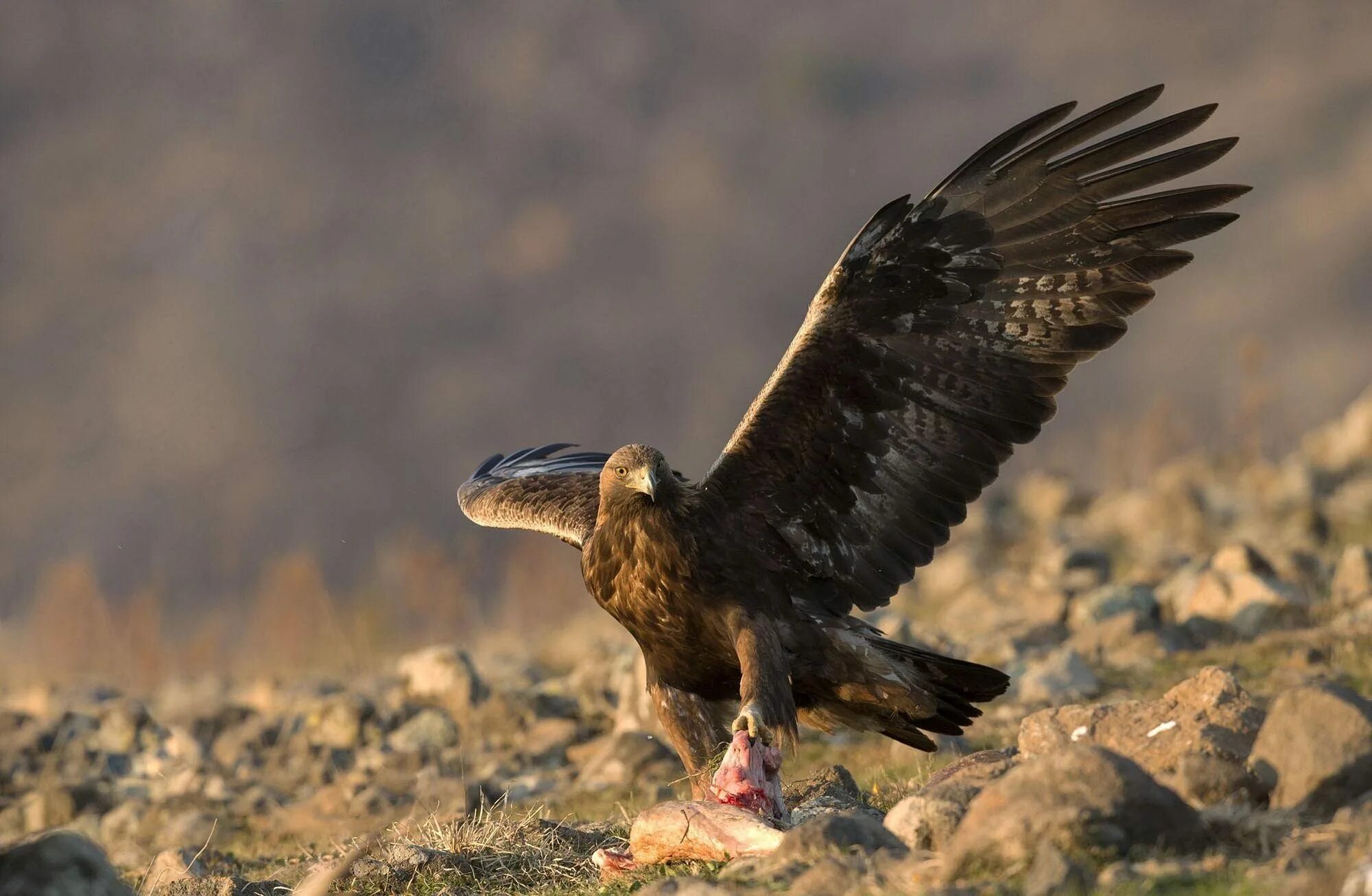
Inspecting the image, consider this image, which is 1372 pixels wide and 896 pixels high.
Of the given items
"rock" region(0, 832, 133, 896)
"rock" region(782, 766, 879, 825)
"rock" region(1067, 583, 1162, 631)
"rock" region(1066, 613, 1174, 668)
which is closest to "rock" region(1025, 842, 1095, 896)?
"rock" region(782, 766, 879, 825)

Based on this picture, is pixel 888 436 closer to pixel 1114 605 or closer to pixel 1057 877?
pixel 1057 877

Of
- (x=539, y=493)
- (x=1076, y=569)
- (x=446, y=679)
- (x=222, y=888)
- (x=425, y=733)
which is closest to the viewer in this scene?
(x=222, y=888)

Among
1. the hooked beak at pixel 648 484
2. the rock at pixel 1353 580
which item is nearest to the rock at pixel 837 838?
the hooked beak at pixel 648 484

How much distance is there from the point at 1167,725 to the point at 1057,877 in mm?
1802

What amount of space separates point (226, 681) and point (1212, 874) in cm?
1537

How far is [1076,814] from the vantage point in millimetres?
4469

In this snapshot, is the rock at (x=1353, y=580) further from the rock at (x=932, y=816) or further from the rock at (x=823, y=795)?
the rock at (x=932, y=816)

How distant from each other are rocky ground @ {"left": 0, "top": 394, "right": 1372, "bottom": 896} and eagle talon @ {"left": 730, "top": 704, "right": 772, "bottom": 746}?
37 cm

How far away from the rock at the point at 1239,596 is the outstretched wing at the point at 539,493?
5.75 m

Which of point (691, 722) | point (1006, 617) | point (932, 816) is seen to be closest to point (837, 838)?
point (932, 816)

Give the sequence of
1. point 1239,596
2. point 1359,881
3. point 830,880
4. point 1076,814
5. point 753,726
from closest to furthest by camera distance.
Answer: point 1359,881 < point 1076,814 < point 830,880 < point 753,726 < point 1239,596

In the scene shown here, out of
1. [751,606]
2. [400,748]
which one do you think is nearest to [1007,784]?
[751,606]

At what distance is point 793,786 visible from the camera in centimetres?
743

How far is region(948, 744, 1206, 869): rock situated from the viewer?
4469 millimetres
